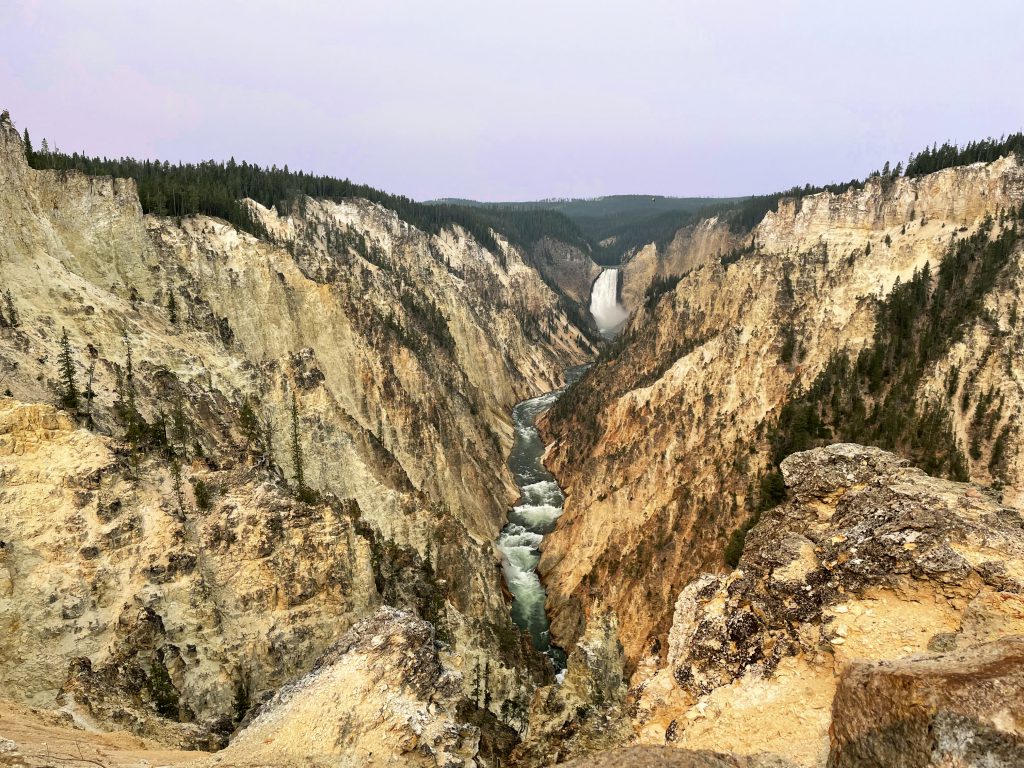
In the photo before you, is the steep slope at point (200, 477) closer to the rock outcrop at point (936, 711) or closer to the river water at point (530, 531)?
the river water at point (530, 531)

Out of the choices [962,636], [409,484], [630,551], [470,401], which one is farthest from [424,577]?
[470,401]

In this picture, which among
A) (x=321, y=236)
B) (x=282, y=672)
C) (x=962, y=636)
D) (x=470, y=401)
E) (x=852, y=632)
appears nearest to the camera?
(x=962, y=636)

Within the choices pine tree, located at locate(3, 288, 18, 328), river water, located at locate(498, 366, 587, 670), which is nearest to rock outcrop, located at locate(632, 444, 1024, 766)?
river water, located at locate(498, 366, 587, 670)

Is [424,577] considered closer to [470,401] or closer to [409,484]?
[409,484]

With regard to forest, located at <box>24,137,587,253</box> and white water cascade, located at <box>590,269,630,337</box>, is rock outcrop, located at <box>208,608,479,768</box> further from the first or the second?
white water cascade, located at <box>590,269,630,337</box>

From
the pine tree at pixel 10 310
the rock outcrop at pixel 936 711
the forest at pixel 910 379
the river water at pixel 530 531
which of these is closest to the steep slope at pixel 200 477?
the pine tree at pixel 10 310
